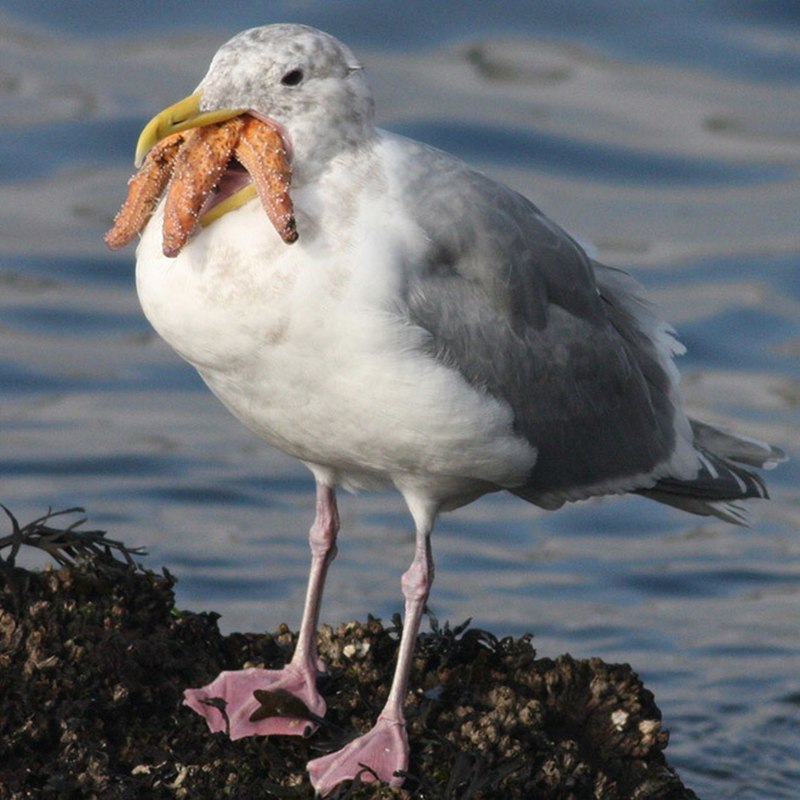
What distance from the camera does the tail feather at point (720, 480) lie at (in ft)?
22.4

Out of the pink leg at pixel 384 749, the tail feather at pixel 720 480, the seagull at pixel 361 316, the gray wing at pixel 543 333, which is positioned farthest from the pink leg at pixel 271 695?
the tail feather at pixel 720 480

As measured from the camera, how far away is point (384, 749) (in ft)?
18.1

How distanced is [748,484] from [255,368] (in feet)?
7.41

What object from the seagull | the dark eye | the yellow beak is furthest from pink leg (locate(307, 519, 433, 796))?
the dark eye

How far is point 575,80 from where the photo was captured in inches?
596

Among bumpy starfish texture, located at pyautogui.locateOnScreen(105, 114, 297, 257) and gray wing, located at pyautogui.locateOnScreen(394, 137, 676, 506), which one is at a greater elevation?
bumpy starfish texture, located at pyautogui.locateOnScreen(105, 114, 297, 257)

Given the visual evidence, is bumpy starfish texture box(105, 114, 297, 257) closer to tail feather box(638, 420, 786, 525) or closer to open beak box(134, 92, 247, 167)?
open beak box(134, 92, 247, 167)

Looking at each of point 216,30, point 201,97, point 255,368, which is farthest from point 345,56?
point 216,30

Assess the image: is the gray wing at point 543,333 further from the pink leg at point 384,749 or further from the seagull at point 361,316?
the pink leg at point 384,749

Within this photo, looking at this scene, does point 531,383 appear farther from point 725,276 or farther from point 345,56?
point 725,276

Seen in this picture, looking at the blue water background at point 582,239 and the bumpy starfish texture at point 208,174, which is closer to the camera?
the bumpy starfish texture at point 208,174

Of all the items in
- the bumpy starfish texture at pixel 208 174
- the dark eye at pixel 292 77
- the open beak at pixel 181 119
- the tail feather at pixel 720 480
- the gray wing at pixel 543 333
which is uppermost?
the dark eye at pixel 292 77

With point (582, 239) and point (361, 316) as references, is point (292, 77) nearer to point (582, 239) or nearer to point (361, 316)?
point (361, 316)

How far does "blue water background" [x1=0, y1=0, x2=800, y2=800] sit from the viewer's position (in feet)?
31.0
